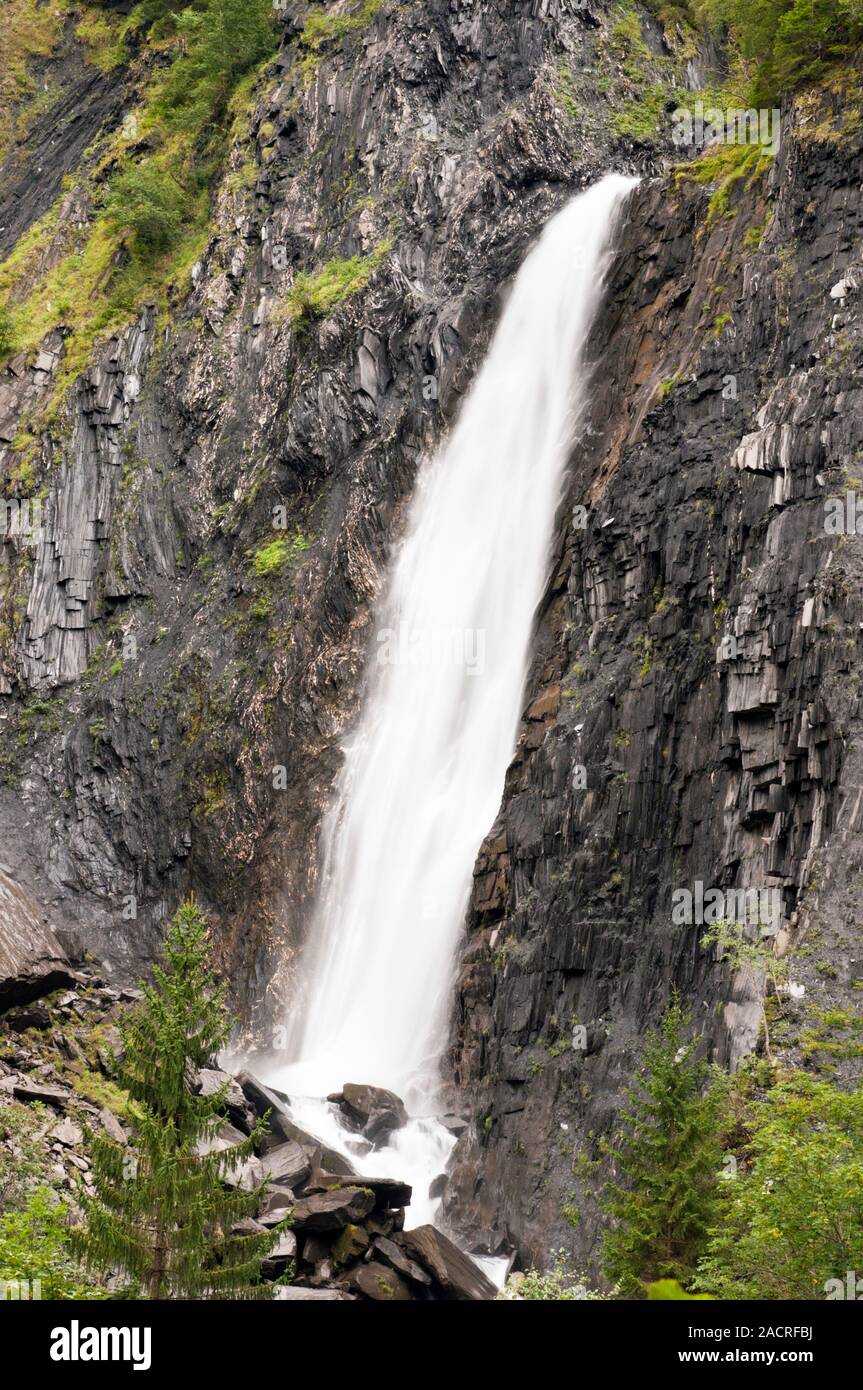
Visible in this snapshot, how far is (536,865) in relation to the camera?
25125mm

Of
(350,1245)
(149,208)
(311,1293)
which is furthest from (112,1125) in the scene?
(149,208)

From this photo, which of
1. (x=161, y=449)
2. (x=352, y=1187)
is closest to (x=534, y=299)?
(x=161, y=449)

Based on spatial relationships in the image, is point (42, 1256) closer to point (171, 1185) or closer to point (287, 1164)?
point (171, 1185)

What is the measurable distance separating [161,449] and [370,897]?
67.7 feet

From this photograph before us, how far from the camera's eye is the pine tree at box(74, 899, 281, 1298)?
13734 mm

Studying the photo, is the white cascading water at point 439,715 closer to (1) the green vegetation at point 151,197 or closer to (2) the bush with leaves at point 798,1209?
(2) the bush with leaves at point 798,1209

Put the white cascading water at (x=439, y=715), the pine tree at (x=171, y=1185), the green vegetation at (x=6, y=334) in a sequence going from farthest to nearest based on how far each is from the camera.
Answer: the green vegetation at (x=6, y=334), the white cascading water at (x=439, y=715), the pine tree at (x=171, y=1185)

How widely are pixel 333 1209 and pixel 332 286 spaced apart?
3116 centimetres

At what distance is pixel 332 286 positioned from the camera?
41.2 metres

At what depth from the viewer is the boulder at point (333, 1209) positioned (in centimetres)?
1834

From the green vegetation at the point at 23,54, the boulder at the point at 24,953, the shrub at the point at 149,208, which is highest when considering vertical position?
the green vegetation at the point at 23,54

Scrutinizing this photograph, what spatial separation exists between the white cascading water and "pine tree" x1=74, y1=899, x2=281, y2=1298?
9080 millimetres

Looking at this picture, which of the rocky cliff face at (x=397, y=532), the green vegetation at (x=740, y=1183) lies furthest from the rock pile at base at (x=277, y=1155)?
the green vegetation at (x=740, y=1183)

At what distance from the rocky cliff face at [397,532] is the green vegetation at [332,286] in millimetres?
166
